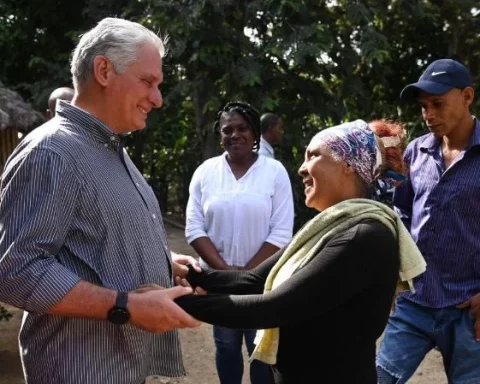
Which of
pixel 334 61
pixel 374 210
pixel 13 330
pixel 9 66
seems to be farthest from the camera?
pixel 9 66

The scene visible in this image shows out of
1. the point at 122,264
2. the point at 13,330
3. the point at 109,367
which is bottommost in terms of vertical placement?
the point at 13,330

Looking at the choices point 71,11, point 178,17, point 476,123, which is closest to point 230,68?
point 178,17

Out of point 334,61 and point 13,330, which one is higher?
point 334,61

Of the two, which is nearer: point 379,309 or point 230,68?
point 379,309

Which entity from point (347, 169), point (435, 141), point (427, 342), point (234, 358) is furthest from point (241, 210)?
point (347, 169)

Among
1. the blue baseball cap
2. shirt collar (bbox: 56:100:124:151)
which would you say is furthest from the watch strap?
the blue baseball cap

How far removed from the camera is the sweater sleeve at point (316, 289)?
7.19 ft

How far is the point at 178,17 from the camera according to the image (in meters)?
10.4

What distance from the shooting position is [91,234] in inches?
84.1

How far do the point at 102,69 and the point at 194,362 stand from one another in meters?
4.57

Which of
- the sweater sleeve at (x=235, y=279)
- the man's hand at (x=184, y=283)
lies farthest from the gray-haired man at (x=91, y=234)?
the sweater sleeve at (x=235, y=279)

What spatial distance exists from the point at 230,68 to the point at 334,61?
195 centimetres

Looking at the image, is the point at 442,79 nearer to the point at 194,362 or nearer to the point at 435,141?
the point at 435,141

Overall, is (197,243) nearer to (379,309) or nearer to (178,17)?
(379,309)
